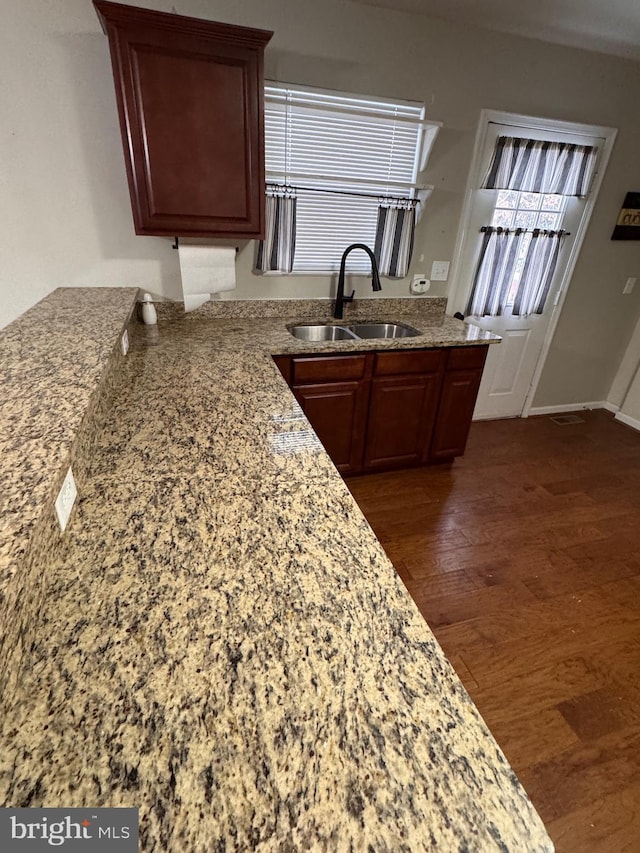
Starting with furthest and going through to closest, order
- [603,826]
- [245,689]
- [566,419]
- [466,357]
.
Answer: [566,419] → [466,357] → [603,826] → [245,689]

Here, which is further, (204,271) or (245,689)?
(204,271)

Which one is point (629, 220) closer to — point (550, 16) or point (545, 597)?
point (550, 16)

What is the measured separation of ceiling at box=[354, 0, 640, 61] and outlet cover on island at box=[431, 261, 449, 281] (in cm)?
123

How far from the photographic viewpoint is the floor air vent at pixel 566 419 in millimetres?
3480

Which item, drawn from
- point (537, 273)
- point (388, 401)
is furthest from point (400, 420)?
point (537, 273)

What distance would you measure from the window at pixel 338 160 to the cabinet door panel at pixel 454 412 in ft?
3.11

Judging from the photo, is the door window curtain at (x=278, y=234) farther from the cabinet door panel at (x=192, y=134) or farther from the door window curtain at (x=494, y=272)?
the door window curtain at (x=494, y=272)

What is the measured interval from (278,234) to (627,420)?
11.1 feet

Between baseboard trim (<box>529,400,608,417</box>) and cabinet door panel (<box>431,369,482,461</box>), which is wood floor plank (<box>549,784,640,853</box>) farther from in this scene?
baseboard trim (<box>529,400,608,417</box>)

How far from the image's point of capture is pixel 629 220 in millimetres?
3012

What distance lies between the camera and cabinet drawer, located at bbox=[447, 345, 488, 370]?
2381 mm

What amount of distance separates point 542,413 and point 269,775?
379cm

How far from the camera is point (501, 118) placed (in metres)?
2.47

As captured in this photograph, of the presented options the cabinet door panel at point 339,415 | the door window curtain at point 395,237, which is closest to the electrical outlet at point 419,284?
the door window curtain at point 395,237
